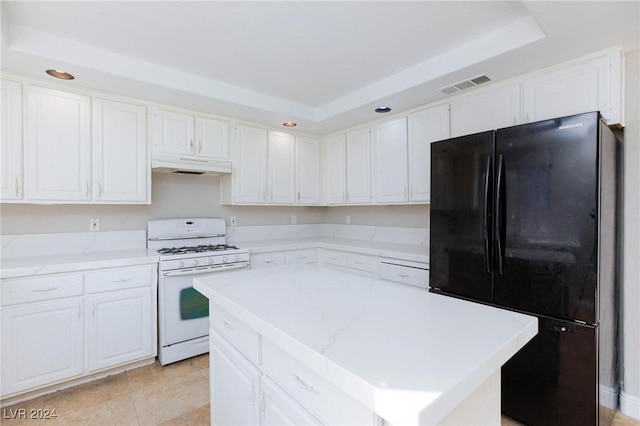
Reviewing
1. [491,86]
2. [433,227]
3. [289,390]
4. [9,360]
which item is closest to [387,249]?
[433,227]

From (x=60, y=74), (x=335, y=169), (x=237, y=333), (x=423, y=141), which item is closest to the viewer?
(x=237, y=333)

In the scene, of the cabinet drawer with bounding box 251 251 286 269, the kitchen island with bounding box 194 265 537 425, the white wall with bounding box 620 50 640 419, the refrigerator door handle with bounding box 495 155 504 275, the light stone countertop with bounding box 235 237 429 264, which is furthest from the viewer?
the cabinet drawer with bounding box 251 251 286 269

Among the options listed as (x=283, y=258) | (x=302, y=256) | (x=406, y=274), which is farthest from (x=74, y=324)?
(x=406, y=274)

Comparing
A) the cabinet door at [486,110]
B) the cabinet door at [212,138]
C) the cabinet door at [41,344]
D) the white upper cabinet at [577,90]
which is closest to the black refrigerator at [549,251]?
the white upper cabinet at [577,90]

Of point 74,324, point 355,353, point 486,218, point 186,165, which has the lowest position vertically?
point 74,324

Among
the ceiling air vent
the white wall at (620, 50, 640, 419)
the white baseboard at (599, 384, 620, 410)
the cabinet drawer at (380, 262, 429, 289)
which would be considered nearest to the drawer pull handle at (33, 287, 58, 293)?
the cabinet drawer at (380, 262, 429, 289)

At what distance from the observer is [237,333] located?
4.64 ft

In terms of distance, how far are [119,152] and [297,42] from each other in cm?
181

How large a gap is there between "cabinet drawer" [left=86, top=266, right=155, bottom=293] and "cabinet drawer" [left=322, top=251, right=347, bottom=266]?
1.83m

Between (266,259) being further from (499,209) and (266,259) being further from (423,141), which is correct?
(499,209)

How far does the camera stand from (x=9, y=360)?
2.13m

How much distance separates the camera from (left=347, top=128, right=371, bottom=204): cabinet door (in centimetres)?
354

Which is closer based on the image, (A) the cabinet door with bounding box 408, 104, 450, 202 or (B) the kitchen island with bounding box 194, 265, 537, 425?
(B) the kitchen island with bounding box 194, 265, 537, 425

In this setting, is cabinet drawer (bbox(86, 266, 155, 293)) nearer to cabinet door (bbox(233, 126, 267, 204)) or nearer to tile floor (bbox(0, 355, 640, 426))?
tile floor (bbox(0, 355, 640, 426))
